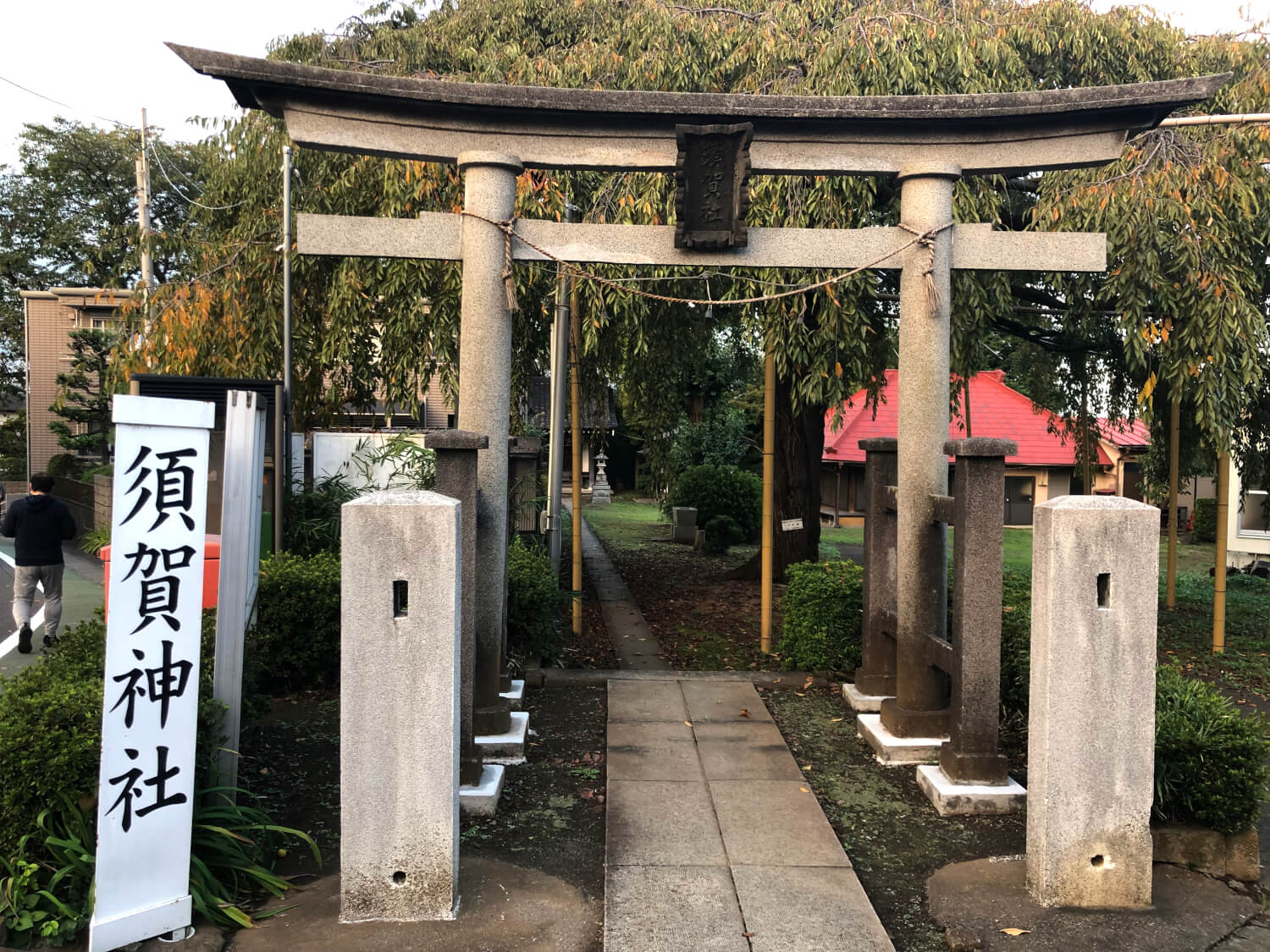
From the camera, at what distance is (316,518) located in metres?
10.5

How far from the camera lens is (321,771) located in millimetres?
5281

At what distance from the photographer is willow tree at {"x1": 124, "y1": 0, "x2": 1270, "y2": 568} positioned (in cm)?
788

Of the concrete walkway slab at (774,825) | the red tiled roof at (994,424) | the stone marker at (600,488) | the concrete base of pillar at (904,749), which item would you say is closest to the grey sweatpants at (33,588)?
the concrete walkway slab at (774,825)

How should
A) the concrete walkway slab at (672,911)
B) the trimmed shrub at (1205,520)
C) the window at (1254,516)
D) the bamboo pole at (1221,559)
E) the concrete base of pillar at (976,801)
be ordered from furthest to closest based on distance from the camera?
1. the trimmed shrub at (1205,520)
2. the window at (1254,516)
3. the bamboo pole at (1221,559)
4. the concrete base of pillar at (976,801)
5. the concrete walkway slab at (672,911)

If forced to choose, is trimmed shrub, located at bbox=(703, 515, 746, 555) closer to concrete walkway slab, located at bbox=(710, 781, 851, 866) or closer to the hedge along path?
the hedge along path

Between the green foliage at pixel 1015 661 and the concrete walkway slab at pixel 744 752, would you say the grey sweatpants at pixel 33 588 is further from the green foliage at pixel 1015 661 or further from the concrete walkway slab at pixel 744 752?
the green foliage at pixel 1015 661

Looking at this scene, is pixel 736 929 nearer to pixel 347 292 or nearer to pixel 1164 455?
pixel 347 292

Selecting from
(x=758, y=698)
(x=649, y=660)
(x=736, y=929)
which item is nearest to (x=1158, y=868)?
(x=736, y=929)

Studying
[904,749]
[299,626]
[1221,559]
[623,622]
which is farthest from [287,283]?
[1221,559]

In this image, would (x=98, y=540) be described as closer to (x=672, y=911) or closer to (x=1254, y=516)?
(x=672, y=911)

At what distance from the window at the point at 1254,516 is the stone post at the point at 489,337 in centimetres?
1892

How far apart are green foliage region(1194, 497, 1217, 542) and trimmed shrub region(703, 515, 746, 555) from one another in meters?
15.6

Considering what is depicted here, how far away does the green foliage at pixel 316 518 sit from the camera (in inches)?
385

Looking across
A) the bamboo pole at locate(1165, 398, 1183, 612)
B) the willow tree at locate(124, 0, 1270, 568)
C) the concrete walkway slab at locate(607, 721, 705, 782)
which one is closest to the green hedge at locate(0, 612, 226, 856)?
the concrete walkway slab at locate(607, 721, 705, 782)
